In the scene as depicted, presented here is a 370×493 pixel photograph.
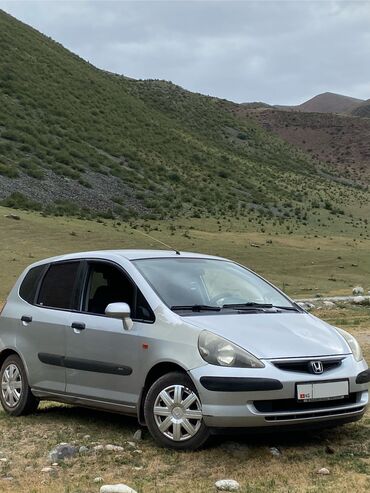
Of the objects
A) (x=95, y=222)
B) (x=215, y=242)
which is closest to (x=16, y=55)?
(x=95, y=222)

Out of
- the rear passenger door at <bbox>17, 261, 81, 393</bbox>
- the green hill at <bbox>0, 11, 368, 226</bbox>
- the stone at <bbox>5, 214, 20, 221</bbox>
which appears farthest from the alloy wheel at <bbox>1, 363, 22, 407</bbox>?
the green hill at <bbox>0, 11, 368, 226</bbox>

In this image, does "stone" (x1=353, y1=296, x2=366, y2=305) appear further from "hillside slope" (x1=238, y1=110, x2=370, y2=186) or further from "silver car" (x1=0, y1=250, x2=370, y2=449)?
"hillside slope" (x1=238, y1=110, x2=370, y2=186)

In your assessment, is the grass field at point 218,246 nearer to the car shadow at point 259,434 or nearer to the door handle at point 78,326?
the car shadow at point 259,434

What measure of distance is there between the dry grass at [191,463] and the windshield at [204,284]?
3.78ft

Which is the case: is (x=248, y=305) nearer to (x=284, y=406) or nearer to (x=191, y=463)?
(x=284, y=406)

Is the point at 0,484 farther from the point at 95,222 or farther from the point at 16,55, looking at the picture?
the point at 16,55

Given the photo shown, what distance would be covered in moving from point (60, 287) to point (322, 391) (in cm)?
282

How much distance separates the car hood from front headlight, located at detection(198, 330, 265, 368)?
0.15 feet

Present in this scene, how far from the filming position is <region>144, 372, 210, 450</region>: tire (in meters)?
5.61

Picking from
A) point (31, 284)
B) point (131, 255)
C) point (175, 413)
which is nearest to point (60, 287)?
point (31, 284)

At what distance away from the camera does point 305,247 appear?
37.4 meters

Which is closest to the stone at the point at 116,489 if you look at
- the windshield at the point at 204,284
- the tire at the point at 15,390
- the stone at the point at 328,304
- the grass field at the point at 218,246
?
the windshield at the point at 204,284

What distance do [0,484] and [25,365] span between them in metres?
2.19

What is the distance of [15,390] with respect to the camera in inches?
295
